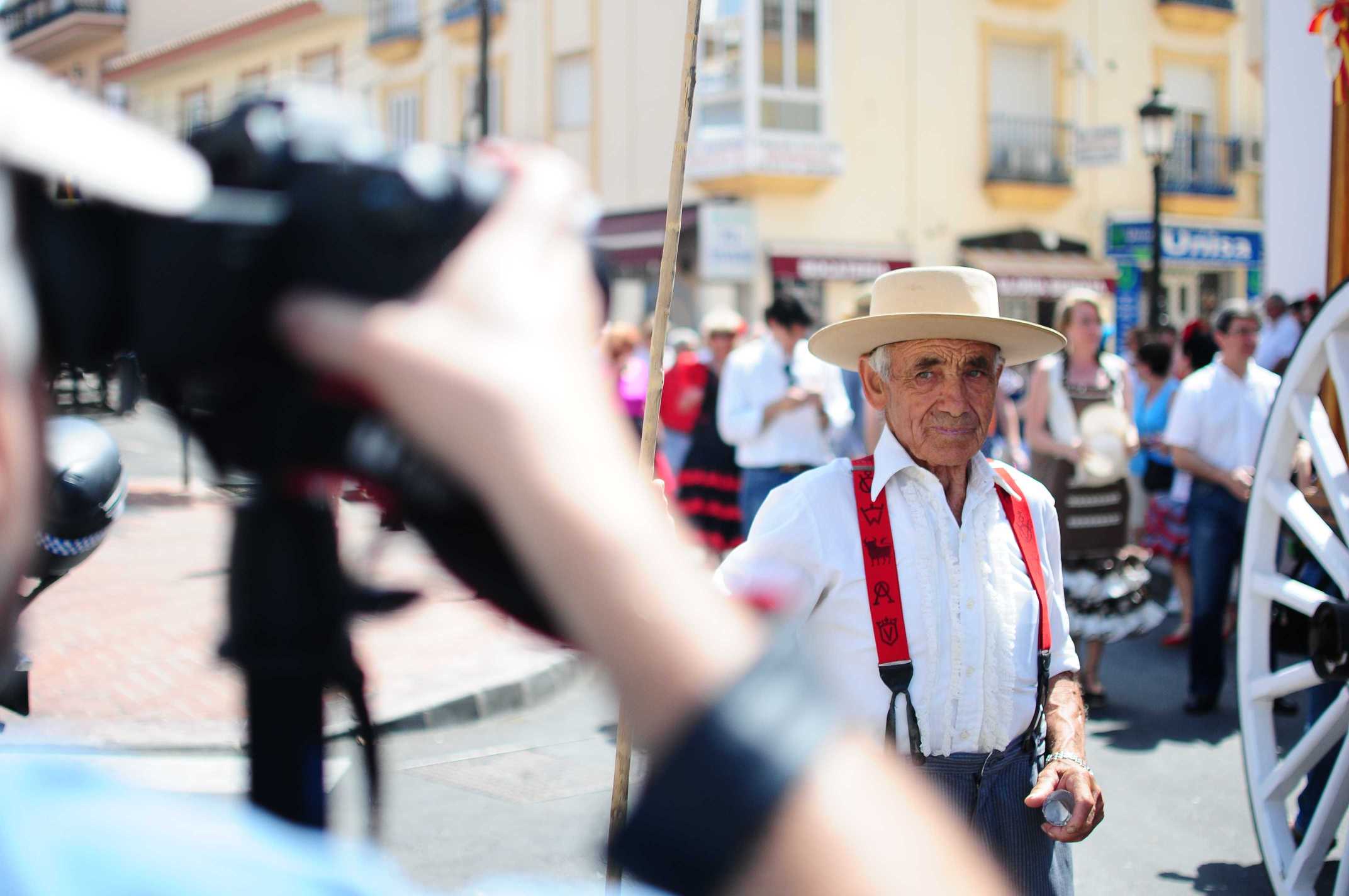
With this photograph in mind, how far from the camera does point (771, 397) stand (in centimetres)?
686

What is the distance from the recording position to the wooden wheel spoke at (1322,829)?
3396mm

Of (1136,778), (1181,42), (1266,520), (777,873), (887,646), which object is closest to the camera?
(777,873)

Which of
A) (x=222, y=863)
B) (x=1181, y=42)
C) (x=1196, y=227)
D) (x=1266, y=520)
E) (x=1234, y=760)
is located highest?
(x=1181, y=42)

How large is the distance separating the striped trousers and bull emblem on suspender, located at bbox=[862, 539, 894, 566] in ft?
1.22

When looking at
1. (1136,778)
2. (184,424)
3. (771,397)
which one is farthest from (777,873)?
(771,397)

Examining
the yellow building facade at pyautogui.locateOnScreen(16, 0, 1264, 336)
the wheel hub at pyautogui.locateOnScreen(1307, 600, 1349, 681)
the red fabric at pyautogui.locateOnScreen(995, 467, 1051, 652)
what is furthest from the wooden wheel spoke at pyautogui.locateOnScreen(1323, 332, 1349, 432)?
the yellow building facade at pyautogui.locateOnScreen(16, 0, 1264, 336)

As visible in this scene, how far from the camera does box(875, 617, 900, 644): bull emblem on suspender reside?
2.46 meters

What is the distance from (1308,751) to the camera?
3570 mm

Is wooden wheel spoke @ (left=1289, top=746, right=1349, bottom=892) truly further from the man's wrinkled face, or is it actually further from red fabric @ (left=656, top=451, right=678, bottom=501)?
red fabric @ (left=656, top=451, right=678, bottom=501)

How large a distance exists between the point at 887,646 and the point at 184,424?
6.40 ft

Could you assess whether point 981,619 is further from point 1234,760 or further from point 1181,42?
point 1181,42

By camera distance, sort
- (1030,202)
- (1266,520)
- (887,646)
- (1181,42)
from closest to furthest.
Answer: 1. (887,646)
2. (1266,520)
3. (1030,202)
4. (1181,42)

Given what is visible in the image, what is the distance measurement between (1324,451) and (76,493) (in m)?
3.31

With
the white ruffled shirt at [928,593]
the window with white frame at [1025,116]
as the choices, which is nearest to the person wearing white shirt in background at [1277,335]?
the white ruffled shirt at [928,593]
